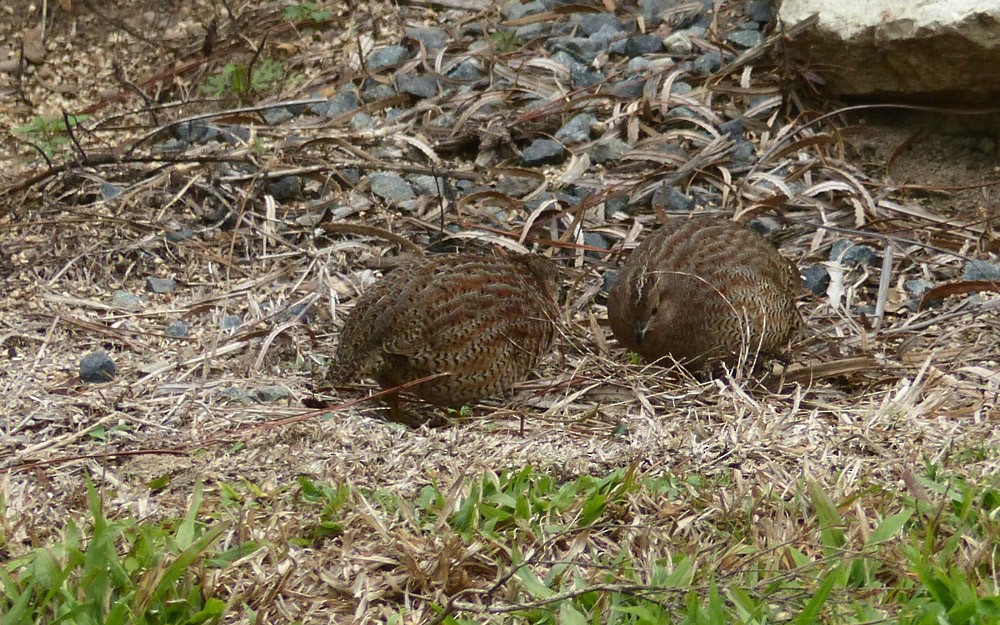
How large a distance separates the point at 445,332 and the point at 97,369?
1.50 meters

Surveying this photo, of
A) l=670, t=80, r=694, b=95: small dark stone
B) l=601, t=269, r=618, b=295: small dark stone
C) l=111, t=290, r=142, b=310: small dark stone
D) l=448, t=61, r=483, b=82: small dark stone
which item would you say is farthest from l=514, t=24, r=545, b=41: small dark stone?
l=111, t=290, r=142, b=310: small dark stone

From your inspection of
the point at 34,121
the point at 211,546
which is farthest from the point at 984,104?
the point at 34,121

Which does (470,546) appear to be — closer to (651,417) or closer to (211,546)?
(211,546)

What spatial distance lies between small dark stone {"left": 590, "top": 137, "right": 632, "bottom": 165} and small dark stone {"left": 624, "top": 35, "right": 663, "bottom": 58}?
99cm

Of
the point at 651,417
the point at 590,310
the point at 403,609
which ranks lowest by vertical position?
the point at 590,310

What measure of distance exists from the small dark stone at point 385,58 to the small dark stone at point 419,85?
0.23 meters

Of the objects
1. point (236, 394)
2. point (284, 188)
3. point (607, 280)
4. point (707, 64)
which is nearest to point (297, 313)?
point (236, 394)

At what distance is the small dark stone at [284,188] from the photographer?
6621 millimetres

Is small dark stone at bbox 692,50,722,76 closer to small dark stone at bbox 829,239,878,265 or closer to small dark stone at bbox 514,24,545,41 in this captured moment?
small dark stone at bbox 514,24,545,41

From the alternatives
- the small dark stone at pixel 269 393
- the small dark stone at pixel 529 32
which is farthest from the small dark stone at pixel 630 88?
the small dark stone at pixel 269 393

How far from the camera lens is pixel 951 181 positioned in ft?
22.2

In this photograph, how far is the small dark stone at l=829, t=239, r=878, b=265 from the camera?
608 centimetres

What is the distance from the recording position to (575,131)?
702 cm

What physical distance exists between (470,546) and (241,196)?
387 cm
